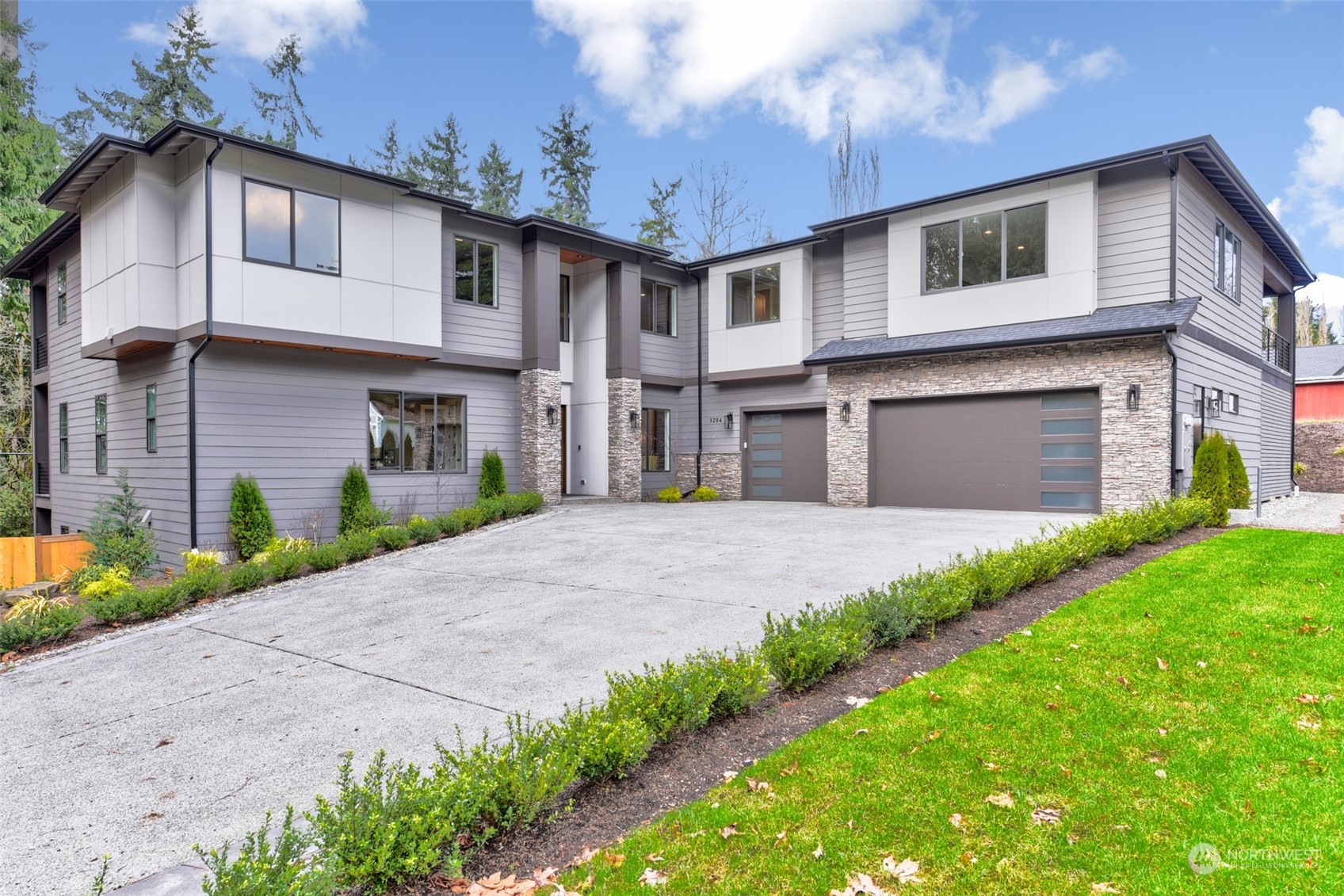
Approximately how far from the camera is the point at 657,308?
1845 cm

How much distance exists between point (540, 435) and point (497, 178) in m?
20.7

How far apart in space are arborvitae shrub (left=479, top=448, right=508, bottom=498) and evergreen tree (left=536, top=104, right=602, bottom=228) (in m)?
18.8

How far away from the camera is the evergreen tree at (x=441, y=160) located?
103 feet

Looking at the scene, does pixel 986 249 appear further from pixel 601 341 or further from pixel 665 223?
pixel 665 223

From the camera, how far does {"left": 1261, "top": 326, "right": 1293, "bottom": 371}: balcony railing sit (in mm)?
17547

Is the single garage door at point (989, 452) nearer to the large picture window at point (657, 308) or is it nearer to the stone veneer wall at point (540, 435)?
the large picture window at point (657, 308)

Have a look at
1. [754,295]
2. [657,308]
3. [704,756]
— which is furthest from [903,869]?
[657,308]

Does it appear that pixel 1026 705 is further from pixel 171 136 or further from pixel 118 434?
pixel 118 434

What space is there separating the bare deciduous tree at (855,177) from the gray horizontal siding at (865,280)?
11.0 metres

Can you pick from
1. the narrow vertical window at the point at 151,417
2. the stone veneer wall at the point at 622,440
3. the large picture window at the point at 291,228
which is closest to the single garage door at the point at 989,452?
the stone veneer wall at the point at 622,440

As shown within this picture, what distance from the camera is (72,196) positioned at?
1330 centimetres

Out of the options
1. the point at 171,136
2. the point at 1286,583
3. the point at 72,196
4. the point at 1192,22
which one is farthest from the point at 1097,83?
the point at 72,196

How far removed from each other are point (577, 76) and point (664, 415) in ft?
62.6

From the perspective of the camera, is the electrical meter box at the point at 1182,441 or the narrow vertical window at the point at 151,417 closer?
the electrical meter box at the point at 1182,441
